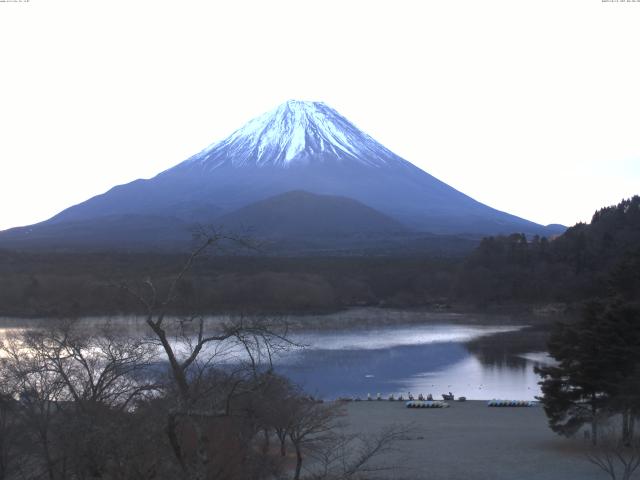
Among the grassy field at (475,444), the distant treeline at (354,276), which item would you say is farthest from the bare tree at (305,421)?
the distant treeline at (354,276)

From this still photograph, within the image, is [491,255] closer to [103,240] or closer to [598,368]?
[103,240]

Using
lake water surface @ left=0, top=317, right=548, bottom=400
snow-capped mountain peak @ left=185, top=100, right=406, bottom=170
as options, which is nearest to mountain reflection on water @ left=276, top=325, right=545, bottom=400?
lake water surface @ left=0, top=317, right=548, bottom=400

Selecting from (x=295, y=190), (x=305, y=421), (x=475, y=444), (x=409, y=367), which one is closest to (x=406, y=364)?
(x=409, y=367)

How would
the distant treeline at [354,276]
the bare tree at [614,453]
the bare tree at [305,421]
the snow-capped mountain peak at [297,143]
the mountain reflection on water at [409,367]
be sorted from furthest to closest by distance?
the snow-capped mountain peak at [297,143] < the distant treeline at [354,276] < the mountain reflection on water at [409,367] < the bare tree at [305,421] < the bare tree at [614,453]

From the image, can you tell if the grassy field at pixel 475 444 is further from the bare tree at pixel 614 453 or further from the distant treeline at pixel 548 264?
the distant treeline at pixel 548 264

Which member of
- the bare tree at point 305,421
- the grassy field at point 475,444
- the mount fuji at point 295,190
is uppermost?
the mount fuji at point 295,190

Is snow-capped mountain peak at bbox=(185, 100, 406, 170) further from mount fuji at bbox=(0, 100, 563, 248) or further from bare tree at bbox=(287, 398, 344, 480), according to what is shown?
bare tree at bbox=(287, 398, 344, 480)

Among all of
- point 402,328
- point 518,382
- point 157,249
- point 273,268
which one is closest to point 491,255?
point 273,268

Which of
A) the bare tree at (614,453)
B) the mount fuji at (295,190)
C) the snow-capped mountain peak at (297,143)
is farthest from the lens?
the snow-capped mountain peak at (297,143)
